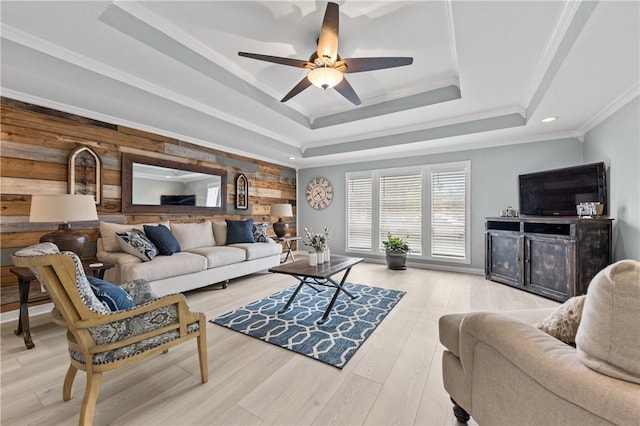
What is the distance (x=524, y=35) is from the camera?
7.13 ft

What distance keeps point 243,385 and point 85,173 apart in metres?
3.26

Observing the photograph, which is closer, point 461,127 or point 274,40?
point 274,40

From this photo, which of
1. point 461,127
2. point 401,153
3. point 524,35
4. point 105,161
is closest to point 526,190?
point 461,127

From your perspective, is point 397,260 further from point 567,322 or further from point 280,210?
point 567,322

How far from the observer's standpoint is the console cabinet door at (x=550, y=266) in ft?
10.2

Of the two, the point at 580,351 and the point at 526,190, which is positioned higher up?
the point at 526,190

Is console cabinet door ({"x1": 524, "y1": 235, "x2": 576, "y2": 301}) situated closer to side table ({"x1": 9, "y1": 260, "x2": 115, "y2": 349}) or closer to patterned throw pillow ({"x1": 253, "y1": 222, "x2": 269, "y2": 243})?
patterned throw pillow ({"x1": 253, "y1": 222, "x2": 269, "y2": 243})

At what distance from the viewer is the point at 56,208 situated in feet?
7.88

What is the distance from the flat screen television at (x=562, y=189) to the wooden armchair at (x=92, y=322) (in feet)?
15.3

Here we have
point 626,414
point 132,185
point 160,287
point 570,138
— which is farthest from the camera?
point 570,138

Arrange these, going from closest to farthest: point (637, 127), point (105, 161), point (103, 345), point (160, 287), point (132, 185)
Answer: point (103, 345)
point (637, 127)
point (160, 287)
point (105, 161)
point (132, 185)

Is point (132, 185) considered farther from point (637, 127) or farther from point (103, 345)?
point (637, 127)

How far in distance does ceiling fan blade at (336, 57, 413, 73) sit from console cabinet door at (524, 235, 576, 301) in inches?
116

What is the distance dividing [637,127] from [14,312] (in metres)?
6.63
